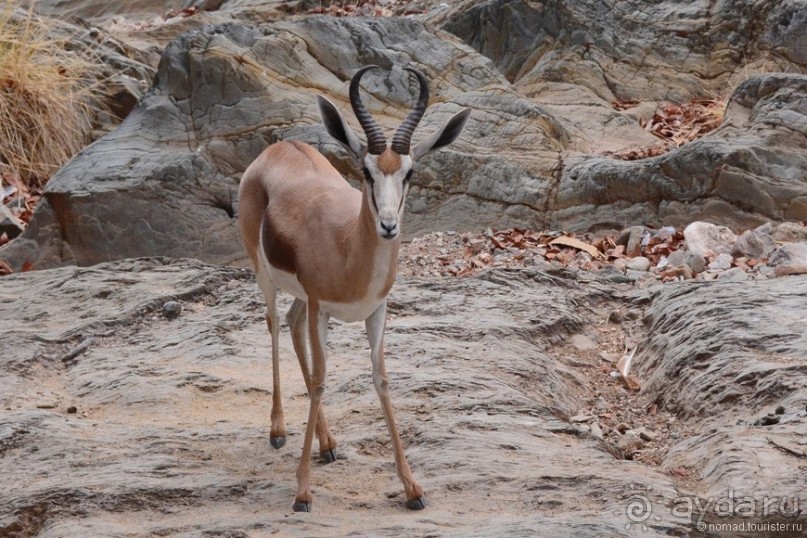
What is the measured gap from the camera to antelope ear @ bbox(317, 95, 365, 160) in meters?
5.00

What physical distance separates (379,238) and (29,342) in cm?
334

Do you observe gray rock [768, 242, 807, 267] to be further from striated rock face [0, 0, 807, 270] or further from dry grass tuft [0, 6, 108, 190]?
dry grass tuft [0, 6, 108, 190]

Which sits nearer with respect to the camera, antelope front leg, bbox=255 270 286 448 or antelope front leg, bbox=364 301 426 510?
antelope front leg, bbox=364 301 426 510

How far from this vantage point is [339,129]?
5105 millimetres

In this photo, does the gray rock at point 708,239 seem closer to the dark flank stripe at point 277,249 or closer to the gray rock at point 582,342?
the gray rock at point 582,342

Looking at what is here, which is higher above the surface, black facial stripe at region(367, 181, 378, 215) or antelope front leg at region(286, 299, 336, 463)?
black facial stripe at region(367, 181, 378, 215)

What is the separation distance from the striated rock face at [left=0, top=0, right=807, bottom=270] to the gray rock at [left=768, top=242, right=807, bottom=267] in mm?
925

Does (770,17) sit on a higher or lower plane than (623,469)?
higher

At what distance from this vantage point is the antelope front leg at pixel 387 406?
4875 mm

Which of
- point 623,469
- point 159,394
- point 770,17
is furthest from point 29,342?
point 770,17

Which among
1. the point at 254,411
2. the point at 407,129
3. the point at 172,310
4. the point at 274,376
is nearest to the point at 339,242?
the point at 407,129

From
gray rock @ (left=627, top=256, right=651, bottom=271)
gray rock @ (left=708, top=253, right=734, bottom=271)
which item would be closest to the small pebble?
gray rock @ (left=627, top=256, right=651, bottom=271)

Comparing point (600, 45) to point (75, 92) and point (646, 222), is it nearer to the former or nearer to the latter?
point (646, 222)

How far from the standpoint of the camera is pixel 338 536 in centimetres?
449
